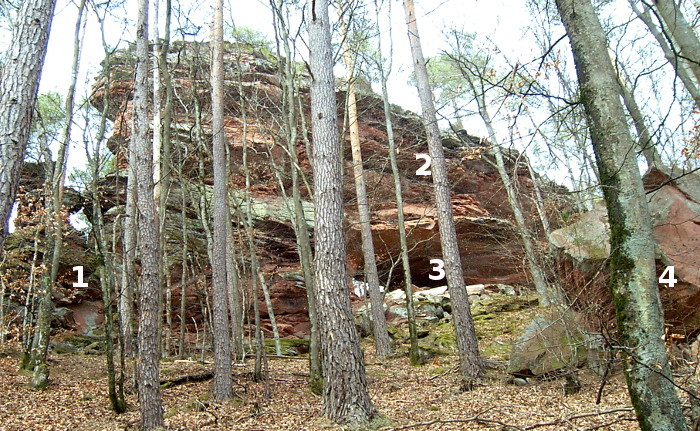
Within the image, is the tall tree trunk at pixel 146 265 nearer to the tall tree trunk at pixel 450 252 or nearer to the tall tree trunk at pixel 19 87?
the tall tree trunk at pixel 19 87

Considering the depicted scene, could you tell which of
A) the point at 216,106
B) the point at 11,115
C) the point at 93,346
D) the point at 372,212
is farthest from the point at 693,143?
the point at 93,346

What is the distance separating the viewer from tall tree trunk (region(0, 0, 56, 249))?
10.6 feet

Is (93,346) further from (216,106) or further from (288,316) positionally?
(216,106)

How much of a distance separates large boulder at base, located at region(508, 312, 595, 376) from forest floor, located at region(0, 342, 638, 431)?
26 cm

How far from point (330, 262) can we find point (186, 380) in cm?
485

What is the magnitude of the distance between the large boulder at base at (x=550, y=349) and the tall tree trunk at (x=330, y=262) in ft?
9.98

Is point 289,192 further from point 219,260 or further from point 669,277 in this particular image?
point 669,277

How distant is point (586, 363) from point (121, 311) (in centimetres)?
789

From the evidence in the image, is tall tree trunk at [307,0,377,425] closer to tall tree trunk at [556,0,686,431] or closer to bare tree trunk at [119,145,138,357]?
tall tree trunk at [556,0,686,431]

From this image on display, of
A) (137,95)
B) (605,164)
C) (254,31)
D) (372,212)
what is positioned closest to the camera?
(605,164)

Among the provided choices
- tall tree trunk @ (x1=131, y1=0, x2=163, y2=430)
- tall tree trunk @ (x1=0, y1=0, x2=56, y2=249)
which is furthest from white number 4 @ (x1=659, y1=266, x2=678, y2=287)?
tall tree trunk @ (x1=0, y1=0, x2=56, y2=249)

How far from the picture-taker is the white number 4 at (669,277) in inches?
267

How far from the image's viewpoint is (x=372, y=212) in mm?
15539

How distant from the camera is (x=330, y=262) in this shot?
505cm
